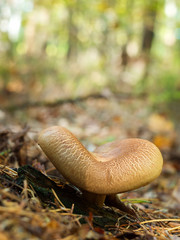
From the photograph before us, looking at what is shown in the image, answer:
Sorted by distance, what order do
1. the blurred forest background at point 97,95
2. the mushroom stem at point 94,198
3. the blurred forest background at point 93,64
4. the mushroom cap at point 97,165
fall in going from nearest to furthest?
the mushroom cap at point 97,165
the mushroom stem at point 94,198
the blurred forest background at point 97,95
the blurred forest background at point 93,64

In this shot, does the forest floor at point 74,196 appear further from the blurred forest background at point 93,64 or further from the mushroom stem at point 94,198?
the blurred forest background at point 93,64

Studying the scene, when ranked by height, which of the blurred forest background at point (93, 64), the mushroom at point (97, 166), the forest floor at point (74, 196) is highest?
the blurred forest background at point (93, 64)

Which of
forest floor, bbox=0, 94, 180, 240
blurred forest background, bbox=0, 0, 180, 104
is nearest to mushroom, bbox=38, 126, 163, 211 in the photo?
forest floor, bbox=0, 94, 180, 240

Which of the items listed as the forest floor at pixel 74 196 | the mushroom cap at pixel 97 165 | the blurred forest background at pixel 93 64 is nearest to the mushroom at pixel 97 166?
the mushroom cap at pixel 97 165

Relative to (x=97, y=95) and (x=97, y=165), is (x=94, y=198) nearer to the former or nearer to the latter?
(x=97, y=165)

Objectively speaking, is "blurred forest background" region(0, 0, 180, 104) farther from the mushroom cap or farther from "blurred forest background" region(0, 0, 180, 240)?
the mushroom cap

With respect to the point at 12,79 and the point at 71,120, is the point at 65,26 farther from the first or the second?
the point at 71,120

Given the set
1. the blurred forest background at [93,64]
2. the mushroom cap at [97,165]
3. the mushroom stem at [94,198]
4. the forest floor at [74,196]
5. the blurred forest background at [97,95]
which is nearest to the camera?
the forest floor at [74,196]

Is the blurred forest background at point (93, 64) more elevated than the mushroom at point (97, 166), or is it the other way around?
the blurred forest background at point (93, 64)
